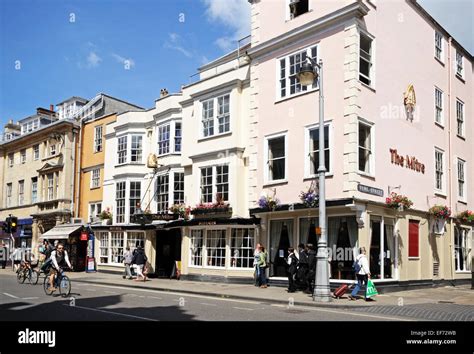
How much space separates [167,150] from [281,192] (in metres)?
9.26

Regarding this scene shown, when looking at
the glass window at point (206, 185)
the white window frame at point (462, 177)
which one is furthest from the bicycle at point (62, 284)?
the white window frame at point (462, 177)

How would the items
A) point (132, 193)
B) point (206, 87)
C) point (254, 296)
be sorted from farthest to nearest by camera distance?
point (132, 193)
point (206, 87)
point (254, 296)

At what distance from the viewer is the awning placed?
104 ft

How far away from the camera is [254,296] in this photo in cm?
1716

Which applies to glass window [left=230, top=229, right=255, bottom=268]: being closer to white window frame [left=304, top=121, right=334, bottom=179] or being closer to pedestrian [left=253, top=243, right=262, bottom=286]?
pedestrian [left=253, top=243, right=262, bottom=286]

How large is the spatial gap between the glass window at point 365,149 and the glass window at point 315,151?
1166 mm

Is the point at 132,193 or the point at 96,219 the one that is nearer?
the point at 132,193

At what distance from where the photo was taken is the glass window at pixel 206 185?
24.3 meters

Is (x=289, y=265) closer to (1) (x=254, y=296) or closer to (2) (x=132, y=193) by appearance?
(1) (x=254, y=296)

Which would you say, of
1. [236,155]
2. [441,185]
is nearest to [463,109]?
[441,185]

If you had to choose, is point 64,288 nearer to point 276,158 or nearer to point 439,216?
point 276,158

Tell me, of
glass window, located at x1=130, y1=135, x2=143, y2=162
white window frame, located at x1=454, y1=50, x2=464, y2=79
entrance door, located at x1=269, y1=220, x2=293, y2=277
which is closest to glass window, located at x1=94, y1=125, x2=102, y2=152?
glass window, located at x1=130, y1=135, x2=143, y2=162

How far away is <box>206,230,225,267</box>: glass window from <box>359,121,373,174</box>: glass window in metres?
7.51

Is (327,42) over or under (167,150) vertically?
over
